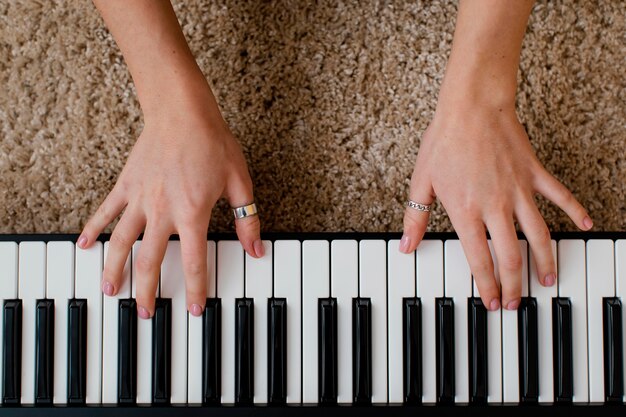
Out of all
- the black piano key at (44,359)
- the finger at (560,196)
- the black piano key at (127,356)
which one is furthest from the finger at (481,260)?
the black piano key at (44,359)

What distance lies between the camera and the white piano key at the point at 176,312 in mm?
722

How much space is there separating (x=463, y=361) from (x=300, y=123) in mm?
409

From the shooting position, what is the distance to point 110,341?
72 cm

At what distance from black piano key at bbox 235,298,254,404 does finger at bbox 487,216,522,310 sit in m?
0.32

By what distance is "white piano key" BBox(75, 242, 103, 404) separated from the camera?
72cm

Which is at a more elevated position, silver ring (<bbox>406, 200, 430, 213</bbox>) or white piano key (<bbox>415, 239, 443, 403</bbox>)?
silver ring (<bbox>406, 200, 430, 213</bbox>)

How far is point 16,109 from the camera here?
0.87 meters

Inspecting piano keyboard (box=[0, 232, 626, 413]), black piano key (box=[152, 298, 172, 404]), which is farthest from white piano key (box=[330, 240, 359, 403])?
black piano key (box=[152, 298, 172, 404])

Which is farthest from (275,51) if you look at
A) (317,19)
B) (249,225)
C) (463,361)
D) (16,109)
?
(463,361)

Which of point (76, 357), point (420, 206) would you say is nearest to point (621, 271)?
point (420, 206)

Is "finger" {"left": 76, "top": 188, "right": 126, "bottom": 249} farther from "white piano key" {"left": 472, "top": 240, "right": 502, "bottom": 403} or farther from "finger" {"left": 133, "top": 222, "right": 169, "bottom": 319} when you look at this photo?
"white piano key" {"left": 472, "top": 240, "right": 502, "bottom": 403}

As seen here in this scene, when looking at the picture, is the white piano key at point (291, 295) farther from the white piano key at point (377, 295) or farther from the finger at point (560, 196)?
the finger at point (560, 196)

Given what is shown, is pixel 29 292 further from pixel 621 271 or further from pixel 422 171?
pixel 621 271

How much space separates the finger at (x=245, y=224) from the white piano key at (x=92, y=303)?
18cm
